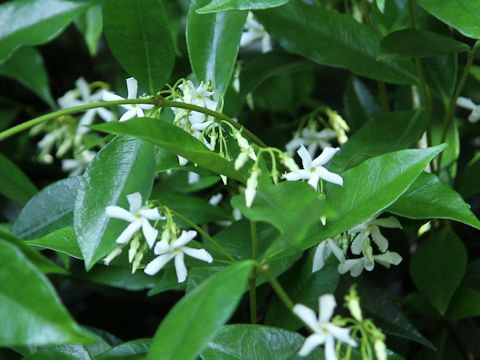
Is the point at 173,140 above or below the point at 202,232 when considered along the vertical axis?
above

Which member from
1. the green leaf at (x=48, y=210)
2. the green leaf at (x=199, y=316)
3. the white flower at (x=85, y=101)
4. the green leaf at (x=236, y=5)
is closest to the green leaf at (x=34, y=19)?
the white flower at (x=85, y=101)

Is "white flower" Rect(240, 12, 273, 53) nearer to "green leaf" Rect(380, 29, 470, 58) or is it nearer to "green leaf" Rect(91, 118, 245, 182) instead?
"green leaf" Rect(380, 29, 470, 58)

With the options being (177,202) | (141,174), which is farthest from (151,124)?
(177,202)

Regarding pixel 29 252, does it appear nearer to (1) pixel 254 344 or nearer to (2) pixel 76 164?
(1) pixel 254 344

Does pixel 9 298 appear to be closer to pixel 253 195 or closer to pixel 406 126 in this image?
pixel 253 195

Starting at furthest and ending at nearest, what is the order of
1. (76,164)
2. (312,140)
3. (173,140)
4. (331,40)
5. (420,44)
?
1. (76,164)
2. (312,140)
3. (331,40)
4. (420,44)
5. (173,140)

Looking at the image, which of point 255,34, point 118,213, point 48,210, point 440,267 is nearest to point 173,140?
point 118,213

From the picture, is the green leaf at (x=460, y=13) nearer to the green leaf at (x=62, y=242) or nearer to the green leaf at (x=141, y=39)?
the green leaf at (x=141, y=39)
